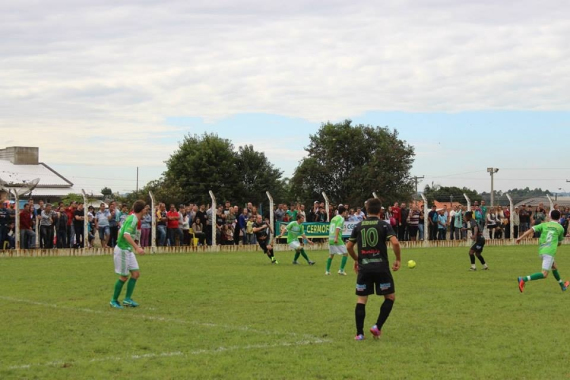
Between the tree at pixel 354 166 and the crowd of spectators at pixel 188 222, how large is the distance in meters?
48.0

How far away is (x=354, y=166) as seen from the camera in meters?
90.5

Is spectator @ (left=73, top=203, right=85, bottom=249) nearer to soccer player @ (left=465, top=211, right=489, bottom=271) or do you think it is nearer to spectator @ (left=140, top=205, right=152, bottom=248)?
spectator @ (left=140, top=205, right=152, bottom=248)

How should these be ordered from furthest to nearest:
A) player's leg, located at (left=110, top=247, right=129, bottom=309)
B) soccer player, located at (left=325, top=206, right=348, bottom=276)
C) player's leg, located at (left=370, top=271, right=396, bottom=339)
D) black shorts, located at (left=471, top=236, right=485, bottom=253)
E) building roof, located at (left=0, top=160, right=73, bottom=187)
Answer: building roof, located at (left=0, top=160, right=73, bottom=187)
black shorts, located at (left=471, top=236, right=485, bottom=253)
soccer player, located at (left=325, top=206, right=348, bottom=276)
player's leg, located at (left=110, top=247, right=129, bottom=309)
player's leg, located at (left=370, top=271, right=396, bottom=339)

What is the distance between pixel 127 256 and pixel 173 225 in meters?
17.4

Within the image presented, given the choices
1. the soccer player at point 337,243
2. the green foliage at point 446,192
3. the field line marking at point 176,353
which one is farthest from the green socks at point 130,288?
the green foliage at point 446,192

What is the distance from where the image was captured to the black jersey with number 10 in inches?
417

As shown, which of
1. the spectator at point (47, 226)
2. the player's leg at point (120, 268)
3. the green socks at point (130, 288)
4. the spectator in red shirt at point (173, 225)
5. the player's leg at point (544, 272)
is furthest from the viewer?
the spectator in red shirt at point (173, 225)

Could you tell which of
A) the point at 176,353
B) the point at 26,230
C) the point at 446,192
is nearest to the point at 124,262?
the point at 176,353

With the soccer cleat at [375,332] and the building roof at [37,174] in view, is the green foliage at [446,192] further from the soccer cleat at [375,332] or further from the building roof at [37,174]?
the soccer cleat at [375,332]

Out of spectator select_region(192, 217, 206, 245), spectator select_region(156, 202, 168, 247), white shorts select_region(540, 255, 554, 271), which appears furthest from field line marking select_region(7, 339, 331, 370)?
spectator select_region(192, 217, 206, 245)

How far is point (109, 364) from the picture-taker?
896cm

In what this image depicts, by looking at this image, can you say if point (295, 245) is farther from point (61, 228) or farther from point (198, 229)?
point (61, 228)

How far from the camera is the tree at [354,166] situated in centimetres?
8744

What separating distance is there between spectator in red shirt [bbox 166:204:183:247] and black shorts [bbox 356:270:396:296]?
70.5 ft
